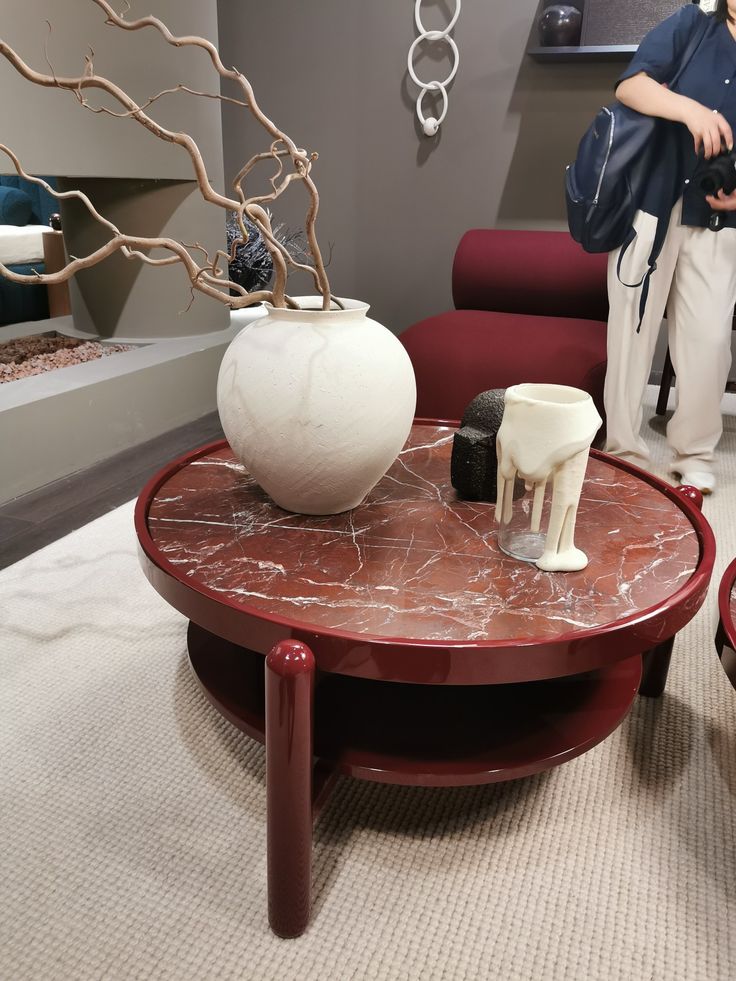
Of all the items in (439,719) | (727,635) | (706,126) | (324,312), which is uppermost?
(706,126)

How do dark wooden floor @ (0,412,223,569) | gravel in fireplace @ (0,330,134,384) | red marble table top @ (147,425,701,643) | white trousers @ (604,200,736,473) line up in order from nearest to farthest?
1. red marble table top @ (147,425,701,643)
2. dark wooden floor @ (0,412,223,569)
3. white trousers @ (604,200,736,473)
4. gravel in fireplace @ (0,330,134,384)

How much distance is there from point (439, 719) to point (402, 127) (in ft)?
11.1

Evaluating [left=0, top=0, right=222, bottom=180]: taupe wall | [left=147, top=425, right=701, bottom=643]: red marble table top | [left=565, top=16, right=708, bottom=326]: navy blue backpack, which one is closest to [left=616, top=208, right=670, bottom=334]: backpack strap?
[left=565, top=16, right=708, bottom=326]: navy blue backpack

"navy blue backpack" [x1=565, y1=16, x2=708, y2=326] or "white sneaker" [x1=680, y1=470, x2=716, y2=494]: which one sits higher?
"navy blue backpack" [x1=565, y1=16, x2=708, y2=326]

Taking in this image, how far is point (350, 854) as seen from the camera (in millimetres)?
1016

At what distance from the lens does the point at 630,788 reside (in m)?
1.14

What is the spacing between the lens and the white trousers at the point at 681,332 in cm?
211

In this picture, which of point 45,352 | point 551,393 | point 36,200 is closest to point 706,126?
point 551,393

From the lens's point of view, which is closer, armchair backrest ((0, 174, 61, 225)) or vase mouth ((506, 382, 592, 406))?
vase mouth ((506, 382, 592, 406))

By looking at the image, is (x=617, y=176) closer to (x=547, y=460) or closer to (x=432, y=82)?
(x=547, y=460)

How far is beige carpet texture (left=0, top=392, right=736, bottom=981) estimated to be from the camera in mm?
885

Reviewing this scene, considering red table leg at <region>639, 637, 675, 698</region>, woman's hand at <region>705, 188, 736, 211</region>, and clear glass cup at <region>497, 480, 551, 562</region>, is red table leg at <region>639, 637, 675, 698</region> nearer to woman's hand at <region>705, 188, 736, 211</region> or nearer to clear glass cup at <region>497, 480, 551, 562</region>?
clear glass cup at <region>497, 480, 551, 562</region>

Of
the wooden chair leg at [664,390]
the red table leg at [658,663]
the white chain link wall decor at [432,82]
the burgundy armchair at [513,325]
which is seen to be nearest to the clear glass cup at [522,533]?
the red table leg at [658,663]

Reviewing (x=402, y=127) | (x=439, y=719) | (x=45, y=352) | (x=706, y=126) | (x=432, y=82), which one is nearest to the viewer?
(x=439, y=719)
